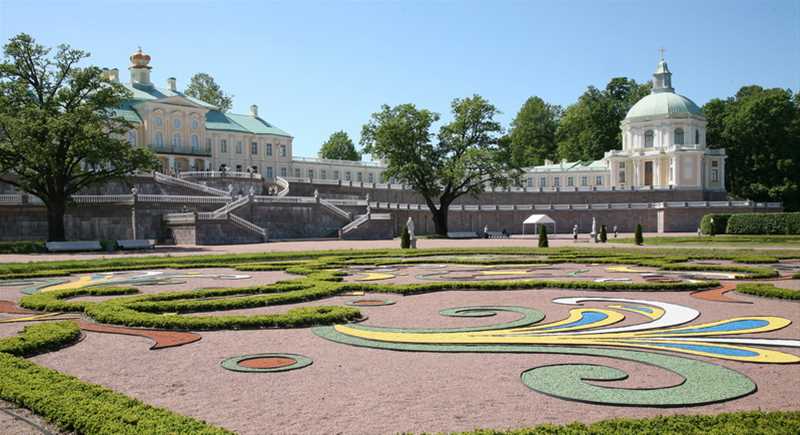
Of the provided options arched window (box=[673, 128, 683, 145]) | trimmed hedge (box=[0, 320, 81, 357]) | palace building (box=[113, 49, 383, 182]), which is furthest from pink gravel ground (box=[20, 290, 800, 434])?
arched window (box=[673, 128, 683, 145])

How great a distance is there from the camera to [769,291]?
15680 millimetres

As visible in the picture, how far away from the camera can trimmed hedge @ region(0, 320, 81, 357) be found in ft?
32.8

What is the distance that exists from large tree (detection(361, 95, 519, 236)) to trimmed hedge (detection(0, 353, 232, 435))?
186 feet

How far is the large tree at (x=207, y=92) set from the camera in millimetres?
105412

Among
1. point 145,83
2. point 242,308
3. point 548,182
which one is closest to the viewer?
point 242,308

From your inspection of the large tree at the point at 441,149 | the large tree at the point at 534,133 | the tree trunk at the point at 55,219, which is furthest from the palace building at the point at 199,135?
the large tree at the point at 534,133

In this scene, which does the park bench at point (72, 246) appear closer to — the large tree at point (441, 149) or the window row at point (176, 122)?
the large tree at point (441, 149)

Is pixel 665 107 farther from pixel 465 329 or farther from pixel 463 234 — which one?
pixel 465 329

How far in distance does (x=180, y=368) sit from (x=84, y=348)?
232cm

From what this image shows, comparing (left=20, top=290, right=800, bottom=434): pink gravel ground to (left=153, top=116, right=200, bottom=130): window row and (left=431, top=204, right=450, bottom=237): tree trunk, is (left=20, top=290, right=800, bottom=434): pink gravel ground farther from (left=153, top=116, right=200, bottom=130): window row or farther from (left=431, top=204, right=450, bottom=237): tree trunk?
(left=153, top=116, right=200, bottom=130): window row

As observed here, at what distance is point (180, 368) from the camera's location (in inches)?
370

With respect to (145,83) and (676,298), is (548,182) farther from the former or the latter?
(676,298)

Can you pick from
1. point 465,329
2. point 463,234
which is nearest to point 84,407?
point 465,329

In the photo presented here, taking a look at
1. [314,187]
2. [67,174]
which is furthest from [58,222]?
[314,187]
